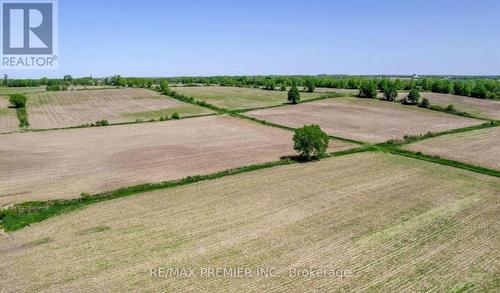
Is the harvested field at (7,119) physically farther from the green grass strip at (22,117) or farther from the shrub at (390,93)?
the shrub at (390,93)

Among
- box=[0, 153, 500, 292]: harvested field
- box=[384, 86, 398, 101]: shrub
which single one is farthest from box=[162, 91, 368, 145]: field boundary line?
box=[384, 86, 398, 101]: shrub

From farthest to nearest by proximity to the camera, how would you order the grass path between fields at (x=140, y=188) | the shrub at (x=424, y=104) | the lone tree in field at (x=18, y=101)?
the shrub at (x=424, y=104)
the lone tree in field at (x=18, y=101)
the grass path between fields at (x=140, y=188)

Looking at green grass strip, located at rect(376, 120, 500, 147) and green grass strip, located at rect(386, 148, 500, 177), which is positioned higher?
green grass strip, located at rect(376, 120, 500, 147)

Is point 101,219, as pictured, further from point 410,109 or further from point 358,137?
point 410,109

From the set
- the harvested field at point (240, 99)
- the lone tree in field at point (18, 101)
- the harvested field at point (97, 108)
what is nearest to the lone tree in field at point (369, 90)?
the harvested field at point (240, 99)

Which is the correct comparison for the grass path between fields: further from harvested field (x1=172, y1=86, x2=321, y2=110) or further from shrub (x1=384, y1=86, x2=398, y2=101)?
shrub (x1=384, y1=86, x2=398, y2=101)

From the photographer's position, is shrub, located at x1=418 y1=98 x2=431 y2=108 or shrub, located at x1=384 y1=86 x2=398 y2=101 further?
shrub, located at x1=384 y1=86 x2=398 y2=101
